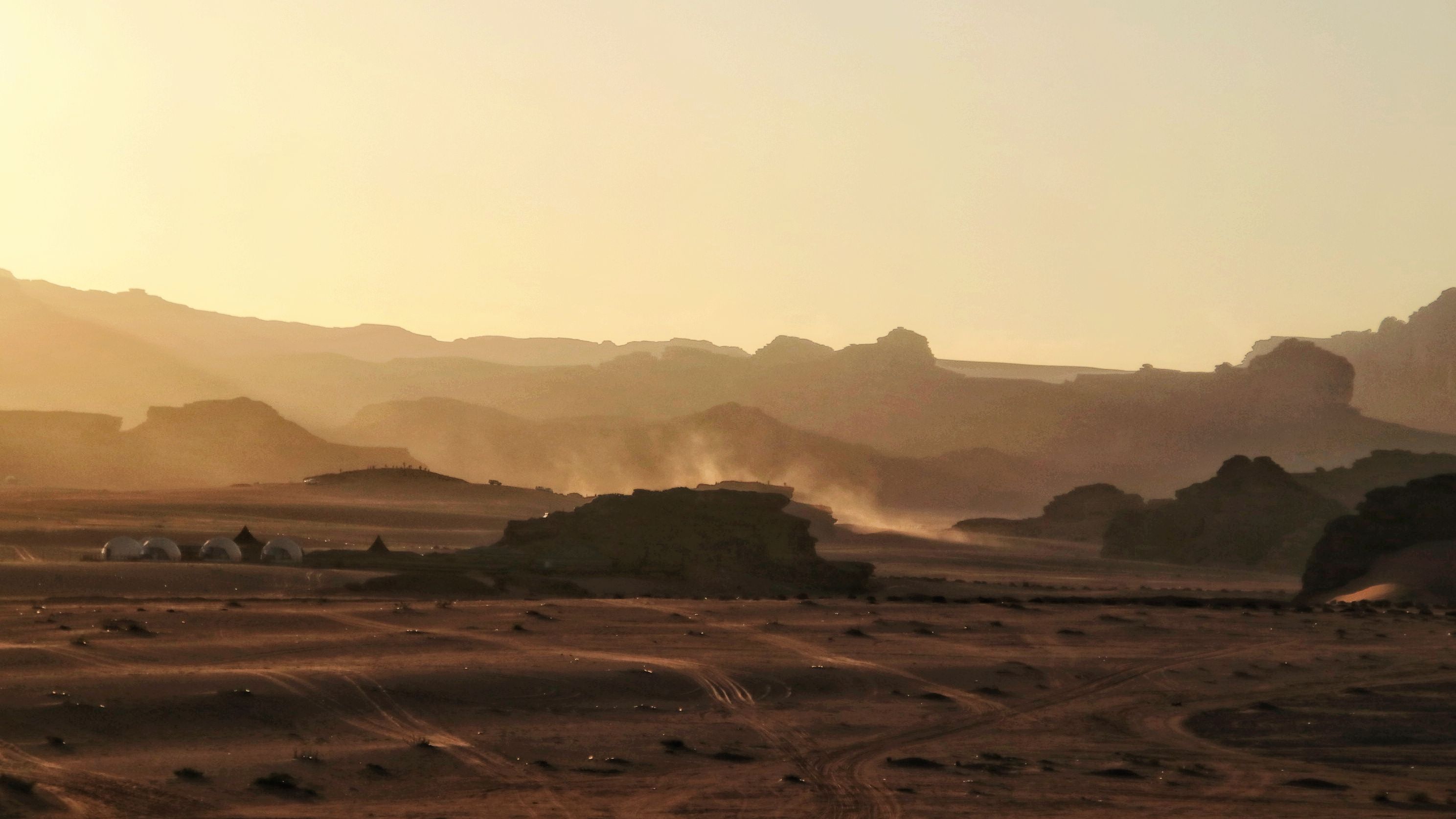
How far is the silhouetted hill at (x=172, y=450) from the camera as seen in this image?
135 metres

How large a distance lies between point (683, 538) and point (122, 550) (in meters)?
18.7

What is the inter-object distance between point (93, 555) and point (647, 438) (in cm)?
14524

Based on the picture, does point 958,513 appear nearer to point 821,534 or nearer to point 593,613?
point 821,534

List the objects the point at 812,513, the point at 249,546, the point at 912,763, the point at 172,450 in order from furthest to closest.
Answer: the point at 172,450, the point at 812,513, the point at 249,546, the point at 912,763

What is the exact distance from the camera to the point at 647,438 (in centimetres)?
19712

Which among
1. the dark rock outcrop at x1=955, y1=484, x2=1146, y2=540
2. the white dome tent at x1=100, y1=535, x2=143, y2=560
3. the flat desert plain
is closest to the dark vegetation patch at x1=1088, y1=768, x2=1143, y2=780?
the flat desert plain

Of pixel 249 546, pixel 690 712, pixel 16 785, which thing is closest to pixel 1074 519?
pixel 249 546

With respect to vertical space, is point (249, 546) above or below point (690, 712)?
above

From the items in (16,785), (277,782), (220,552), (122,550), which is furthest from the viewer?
(220,552)

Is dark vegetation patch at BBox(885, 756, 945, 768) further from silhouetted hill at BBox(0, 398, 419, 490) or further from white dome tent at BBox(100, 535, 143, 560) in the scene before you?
silhouetted hill at BBox(0, 398, 419, 490)

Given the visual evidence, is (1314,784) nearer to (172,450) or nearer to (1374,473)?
(1374,473)

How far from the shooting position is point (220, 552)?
166ft

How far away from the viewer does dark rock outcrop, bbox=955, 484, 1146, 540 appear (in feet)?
399

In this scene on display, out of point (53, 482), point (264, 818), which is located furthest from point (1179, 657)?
point (53, 482)
